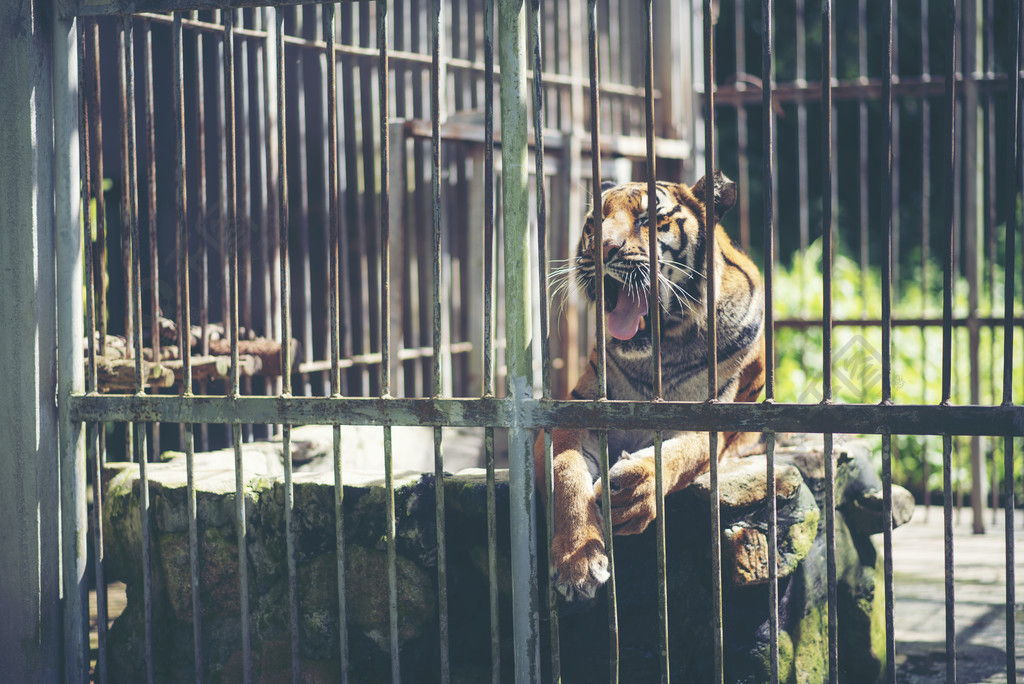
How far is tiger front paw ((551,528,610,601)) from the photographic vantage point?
9.01ft

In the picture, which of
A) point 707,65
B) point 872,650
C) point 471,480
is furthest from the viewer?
point 872,650

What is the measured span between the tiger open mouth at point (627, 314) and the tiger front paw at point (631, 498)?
0.41 metres

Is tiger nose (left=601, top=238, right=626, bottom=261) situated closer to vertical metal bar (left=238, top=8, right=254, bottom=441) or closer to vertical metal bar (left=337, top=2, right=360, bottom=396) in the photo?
vertical metal bar (left=238, top=8, right=254, bottom=441)

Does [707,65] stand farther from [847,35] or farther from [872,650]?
[847,35]

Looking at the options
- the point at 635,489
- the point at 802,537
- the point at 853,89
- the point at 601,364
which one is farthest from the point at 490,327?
the point at 853,89

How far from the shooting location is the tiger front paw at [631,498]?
2.94m

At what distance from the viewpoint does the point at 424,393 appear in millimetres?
5801

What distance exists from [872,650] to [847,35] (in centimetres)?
1052

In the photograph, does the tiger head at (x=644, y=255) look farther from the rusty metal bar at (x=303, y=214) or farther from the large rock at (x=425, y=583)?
the rusty metal bar at (x=303, y=214)

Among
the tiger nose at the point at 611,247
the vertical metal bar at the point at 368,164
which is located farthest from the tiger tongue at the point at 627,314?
the vertical metal bar at the point at 368,164

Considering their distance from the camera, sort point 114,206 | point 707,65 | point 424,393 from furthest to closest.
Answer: point 424,393 < point 114,206 < point 707,65

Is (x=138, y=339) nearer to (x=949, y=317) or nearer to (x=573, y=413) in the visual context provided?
(x=573, y=413)

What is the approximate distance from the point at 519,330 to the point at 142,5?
5.10 ft

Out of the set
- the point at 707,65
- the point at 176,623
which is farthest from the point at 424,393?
the point at 707,65
